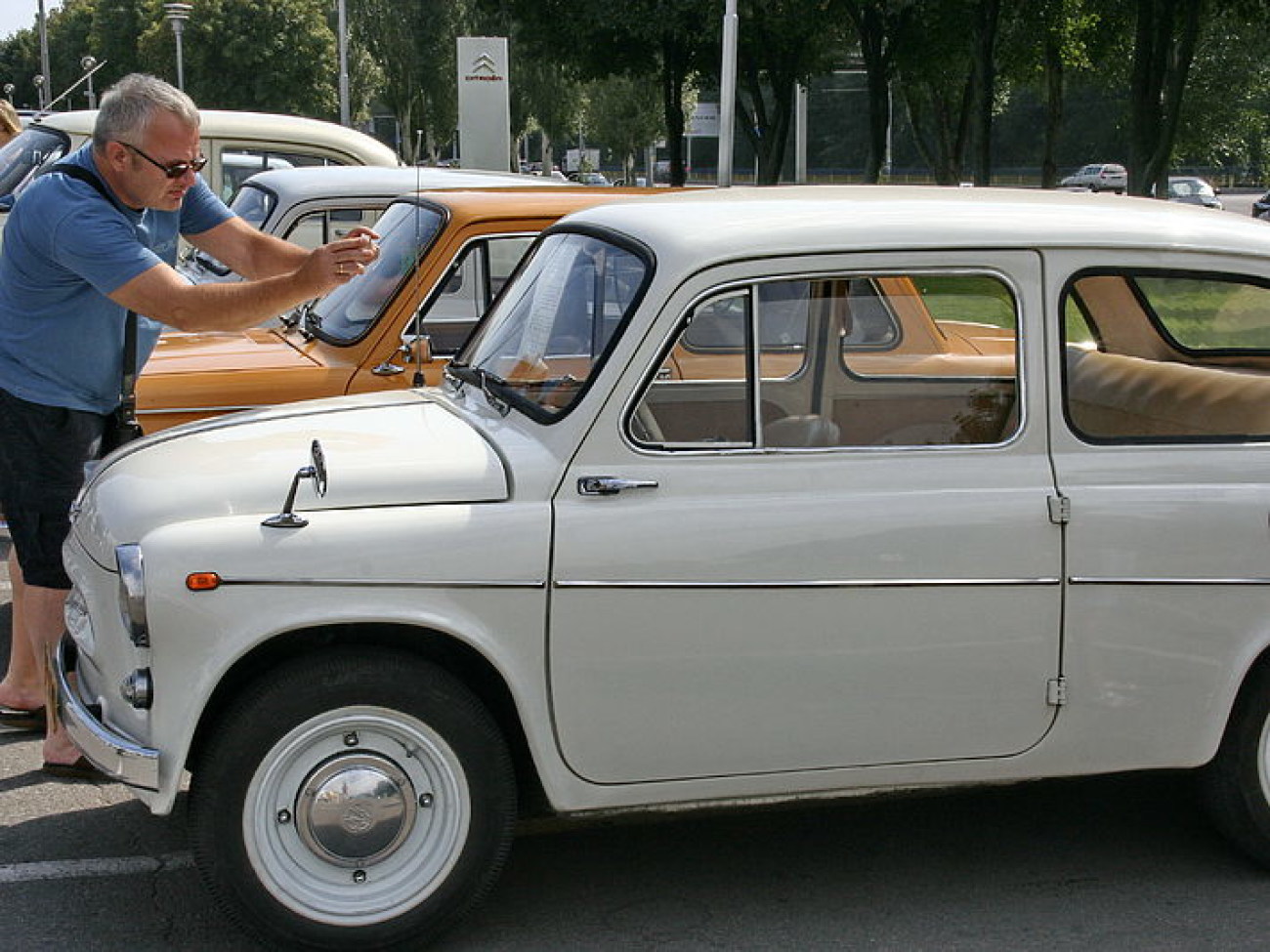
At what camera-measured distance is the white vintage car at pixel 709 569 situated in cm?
368

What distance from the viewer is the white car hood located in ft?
12.5

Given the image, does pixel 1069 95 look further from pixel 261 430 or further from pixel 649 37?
pixel 261 430

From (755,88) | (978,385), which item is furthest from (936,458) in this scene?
(755,88)

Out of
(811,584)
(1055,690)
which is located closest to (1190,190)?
(1055,690)

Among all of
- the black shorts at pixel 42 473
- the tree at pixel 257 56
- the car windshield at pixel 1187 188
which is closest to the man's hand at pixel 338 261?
the black shorts at pixel 42 473

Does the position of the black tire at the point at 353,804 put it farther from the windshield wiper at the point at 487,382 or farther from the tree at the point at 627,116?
the tree at the point at 627,116

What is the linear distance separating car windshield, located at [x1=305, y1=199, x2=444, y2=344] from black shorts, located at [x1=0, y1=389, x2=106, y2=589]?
6.17 feet

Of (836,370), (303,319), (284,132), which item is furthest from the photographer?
(284,132)

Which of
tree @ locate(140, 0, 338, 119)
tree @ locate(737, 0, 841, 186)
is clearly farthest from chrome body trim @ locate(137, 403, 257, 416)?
tree @ locate(140, 0, 338, 119)

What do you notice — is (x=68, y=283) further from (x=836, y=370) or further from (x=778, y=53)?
(x=778, y=53)

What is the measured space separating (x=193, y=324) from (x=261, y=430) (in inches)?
14.6

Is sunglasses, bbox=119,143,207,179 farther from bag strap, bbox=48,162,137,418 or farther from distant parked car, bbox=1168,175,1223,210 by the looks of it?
distant parked car, bbox=1168,175,1223,210

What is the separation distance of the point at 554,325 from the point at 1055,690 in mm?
1567

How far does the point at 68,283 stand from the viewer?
4.71 metres
